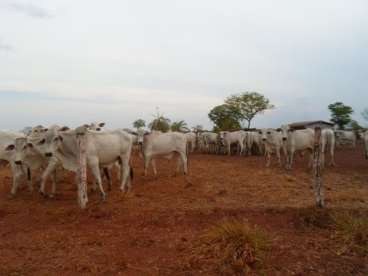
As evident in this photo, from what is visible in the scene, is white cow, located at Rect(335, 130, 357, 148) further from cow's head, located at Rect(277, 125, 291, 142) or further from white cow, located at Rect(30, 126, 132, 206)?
white cow, located at Rect(30, 126, 132, 206)

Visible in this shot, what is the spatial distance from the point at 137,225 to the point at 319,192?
3.95m

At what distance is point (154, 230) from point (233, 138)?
22640mm

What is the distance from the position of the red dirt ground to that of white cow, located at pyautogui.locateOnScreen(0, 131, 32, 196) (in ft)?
1.40

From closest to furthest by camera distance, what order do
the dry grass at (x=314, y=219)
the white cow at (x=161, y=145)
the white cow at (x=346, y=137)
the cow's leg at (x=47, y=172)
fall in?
1. the dry grass at (x=314, y=219)
2. the cow's leg at (x=47, y=172)
3. the white cow at (x=161, y=145)
4. the white cow at (x=346, y=137)

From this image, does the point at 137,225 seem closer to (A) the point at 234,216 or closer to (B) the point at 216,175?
(A) the point at 234,216

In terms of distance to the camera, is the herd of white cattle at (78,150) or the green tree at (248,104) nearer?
the herd of white cattle at (78,150)

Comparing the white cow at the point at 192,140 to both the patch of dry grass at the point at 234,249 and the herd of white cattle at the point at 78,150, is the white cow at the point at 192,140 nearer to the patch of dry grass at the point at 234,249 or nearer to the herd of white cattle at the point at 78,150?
the herd of white cattle at the point at 78,150

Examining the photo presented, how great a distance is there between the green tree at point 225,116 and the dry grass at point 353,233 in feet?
127

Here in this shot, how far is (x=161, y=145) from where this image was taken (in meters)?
16.4

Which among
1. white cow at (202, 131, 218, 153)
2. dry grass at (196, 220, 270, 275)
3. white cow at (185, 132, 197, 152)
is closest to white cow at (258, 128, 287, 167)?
white cow at (185, 132, 197, 152)

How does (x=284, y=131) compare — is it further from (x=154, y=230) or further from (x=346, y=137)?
(x=346, y=137)

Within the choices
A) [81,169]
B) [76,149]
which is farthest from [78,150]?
[76,149]

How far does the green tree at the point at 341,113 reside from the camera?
53031 millimetres

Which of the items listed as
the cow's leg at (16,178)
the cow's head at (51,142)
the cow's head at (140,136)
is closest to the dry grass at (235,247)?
the cow's head at (51,142)
